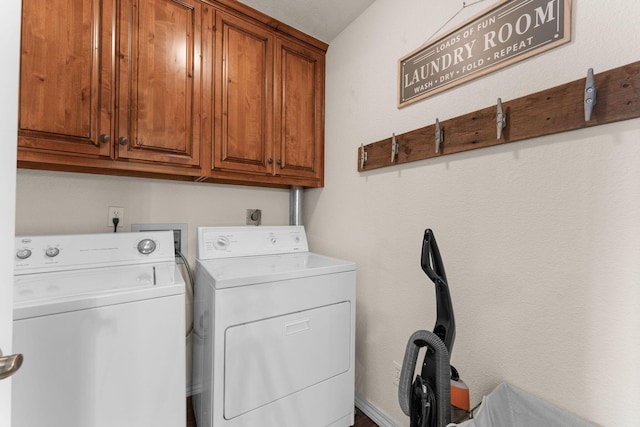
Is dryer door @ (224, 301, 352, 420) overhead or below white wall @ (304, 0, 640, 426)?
below

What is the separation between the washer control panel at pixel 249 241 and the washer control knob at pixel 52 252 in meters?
0.60

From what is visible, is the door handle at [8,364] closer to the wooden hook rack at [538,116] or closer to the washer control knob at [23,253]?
the washer control knob at [23,253]

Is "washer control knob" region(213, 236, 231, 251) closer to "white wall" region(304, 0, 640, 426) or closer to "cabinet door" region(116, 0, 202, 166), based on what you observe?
"cabinet door" region(116, 0, 202, 166)

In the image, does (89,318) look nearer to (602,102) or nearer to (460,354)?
(460,354)

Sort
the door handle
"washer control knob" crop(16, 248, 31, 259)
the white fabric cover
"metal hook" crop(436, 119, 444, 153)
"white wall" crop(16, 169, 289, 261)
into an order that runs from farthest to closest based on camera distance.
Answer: "white wall" crop(16, 169, 289, 261), "metal hook" crop(436, 119, 444, 153), "washer control knob" crop(16, 248, 31, 259), the white fabric cover, the door handle

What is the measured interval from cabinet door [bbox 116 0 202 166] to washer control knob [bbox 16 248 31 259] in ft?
1.78

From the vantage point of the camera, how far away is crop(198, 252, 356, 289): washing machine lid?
4.02 ft

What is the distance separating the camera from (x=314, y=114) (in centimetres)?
203

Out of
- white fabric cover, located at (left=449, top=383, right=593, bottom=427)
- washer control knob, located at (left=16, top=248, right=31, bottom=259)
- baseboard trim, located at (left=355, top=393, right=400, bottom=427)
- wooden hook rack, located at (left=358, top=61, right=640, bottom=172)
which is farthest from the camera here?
baseboard trim, located at (left=355, top=393, right=400, bottom=427)

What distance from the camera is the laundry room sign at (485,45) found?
0.98 meters

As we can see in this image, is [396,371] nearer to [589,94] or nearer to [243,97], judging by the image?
[589,94]

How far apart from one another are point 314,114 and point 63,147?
1.40m

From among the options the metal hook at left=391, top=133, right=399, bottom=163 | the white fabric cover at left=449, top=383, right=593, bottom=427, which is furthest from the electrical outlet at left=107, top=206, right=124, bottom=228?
the white fabric cover at left=449, top=383, right=593, bottom=427

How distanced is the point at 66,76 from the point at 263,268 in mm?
1207
